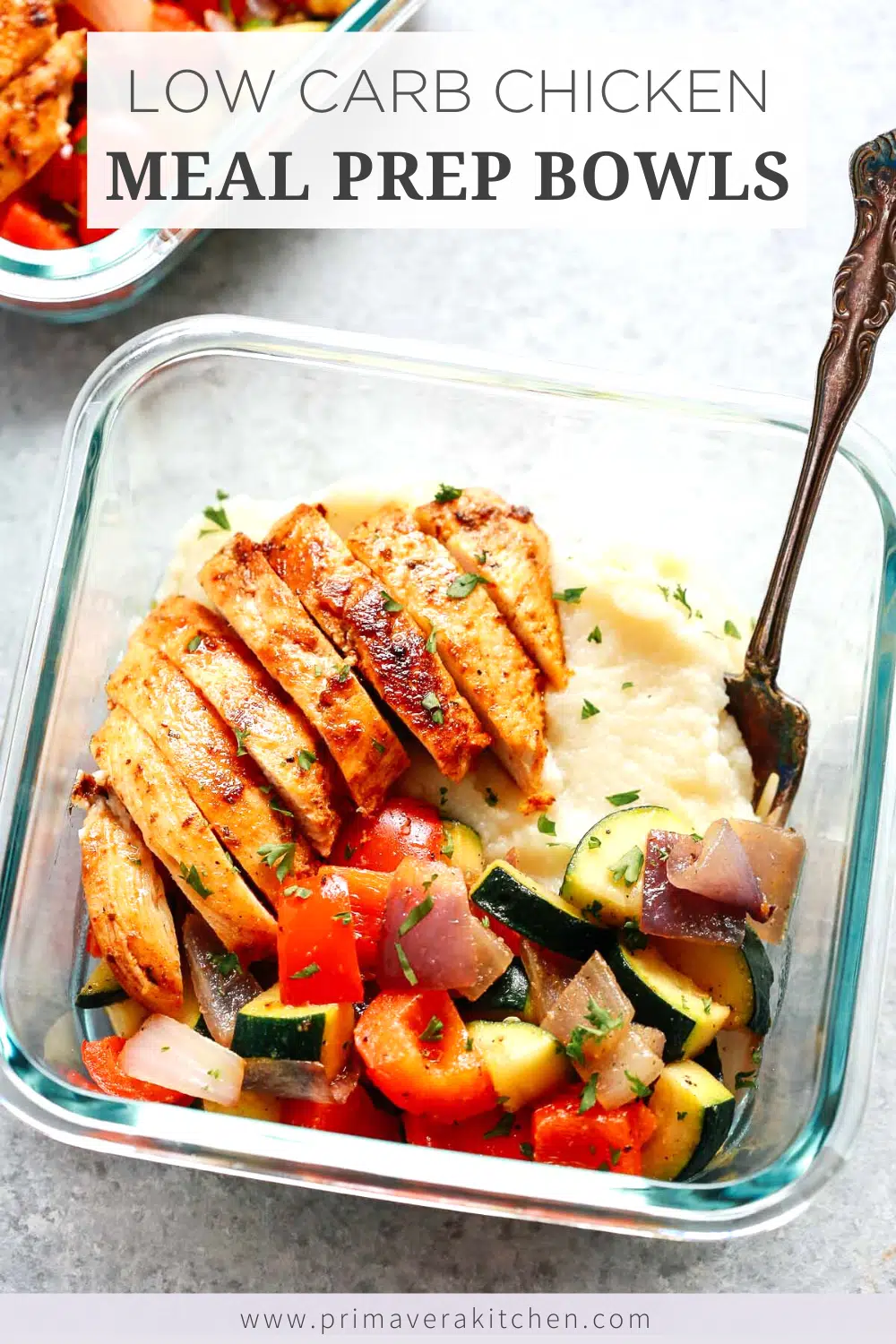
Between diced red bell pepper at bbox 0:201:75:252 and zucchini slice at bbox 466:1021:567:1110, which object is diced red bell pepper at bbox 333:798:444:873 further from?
diced red bell pepper at bbox 0:201:75:252

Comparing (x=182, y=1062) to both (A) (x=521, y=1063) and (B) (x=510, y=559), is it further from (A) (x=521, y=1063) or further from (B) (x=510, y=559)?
(B) (x=510, y=559)

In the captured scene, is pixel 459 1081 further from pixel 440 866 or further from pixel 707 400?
pixel 707 400

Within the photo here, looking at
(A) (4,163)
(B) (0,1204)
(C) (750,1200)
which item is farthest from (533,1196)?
(A) (4,163)

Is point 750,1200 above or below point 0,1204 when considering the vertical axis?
Answer: above

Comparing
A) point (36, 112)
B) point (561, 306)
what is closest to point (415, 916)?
point (561, 306)

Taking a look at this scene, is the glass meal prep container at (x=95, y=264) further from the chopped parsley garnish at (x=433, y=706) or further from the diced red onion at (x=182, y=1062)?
the diced red onion at (x=182, y=1062)

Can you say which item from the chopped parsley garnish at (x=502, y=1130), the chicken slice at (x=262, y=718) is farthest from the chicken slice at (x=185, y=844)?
the chopped parsley garnish at (x=502, y=1130)

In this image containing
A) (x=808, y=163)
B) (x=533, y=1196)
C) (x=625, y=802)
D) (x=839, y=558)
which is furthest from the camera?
(x=808, y=163)
